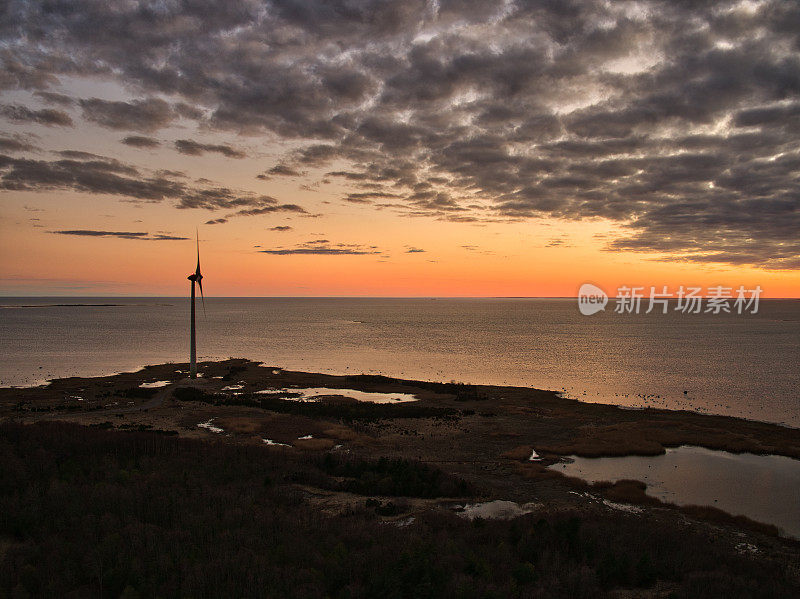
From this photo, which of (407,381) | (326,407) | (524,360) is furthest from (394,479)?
(524,360)

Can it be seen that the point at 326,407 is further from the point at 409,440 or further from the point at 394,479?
the point at 394,479

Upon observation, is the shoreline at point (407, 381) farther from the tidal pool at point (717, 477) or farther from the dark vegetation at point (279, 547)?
the dark vegetation at point (279, 547)

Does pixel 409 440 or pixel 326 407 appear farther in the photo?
pixel 326 407

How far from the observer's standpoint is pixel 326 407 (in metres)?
50.7

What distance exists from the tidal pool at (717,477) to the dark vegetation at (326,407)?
17774 millimetres

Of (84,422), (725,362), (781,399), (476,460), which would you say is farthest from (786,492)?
(725,362)

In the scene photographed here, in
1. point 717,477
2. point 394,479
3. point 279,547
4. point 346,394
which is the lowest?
point 346,394

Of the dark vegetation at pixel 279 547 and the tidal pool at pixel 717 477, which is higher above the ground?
the dark vegetation at pixel 279 547

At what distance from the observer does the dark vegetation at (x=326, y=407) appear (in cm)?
4803

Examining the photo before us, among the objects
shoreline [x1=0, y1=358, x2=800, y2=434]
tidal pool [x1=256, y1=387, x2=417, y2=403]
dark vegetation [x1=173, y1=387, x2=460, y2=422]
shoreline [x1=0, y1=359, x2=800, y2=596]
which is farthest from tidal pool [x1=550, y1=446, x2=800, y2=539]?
tidal pool [x1=256, y1=387, x2=417, y2=403]

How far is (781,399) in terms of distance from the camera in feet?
192

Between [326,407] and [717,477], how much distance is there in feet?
110

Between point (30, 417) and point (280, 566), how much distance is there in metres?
38.9

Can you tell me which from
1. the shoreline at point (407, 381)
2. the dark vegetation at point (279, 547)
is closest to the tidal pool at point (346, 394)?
the shoreline at point (407, 381)
